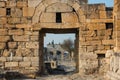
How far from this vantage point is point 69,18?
41.5 ft

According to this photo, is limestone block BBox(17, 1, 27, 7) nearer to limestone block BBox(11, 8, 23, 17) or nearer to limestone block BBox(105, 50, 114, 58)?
limestone block BBox(11, 8, 23, 17)

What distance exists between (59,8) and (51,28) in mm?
947

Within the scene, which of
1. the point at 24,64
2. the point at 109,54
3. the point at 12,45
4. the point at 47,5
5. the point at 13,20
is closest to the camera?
the point at 109,54

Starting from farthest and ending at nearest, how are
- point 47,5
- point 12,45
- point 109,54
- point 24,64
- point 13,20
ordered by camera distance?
point 47,5 → point 13,20 → point 12,45 → point 24,64 → point 109,54

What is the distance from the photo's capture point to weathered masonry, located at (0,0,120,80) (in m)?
12.5

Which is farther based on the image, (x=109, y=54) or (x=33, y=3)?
(x=33, y=3)

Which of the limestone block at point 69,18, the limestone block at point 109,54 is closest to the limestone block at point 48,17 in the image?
the limestone block at point 69,18

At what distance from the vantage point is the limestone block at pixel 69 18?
12.7 m

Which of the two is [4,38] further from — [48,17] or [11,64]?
[48,17]

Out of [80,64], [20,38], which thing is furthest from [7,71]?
[80,64]

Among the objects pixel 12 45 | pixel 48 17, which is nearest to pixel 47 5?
pixel 48 17

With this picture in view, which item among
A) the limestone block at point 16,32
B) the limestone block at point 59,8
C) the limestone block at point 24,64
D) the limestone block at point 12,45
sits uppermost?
the limestone block at point 59,8

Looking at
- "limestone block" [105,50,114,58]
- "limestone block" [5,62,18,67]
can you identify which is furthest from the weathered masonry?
"limestone block" [105,50,114,58]

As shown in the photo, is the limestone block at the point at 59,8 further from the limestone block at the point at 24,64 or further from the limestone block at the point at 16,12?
the limestone block at the point at 24,64
